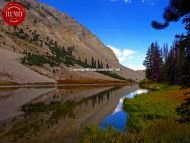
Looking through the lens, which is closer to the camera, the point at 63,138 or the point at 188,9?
the point at 188,9

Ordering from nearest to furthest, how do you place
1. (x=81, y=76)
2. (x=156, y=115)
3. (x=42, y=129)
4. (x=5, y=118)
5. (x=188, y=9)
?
(x=188, y=9), (x=42, y=129), (x=156, y=115), (x=5, y=118), (x=81, y=76)

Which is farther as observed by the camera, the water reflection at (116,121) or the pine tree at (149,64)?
the pine tree at (149,64)

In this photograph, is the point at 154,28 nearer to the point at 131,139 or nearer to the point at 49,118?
the point at 131,139

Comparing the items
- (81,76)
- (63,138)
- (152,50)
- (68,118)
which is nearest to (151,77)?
(152,50)

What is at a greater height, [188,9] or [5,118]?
[188,9]

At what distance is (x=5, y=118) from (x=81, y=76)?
544 ft

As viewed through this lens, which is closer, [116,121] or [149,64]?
[116,121]

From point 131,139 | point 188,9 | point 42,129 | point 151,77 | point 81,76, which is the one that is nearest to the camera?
point 188,9

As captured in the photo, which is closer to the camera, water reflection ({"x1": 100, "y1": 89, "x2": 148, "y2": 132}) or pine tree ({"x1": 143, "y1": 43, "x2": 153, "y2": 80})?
water reflection ({"x1": 100, "y1": 89, "x2": 148, "y2": 132})

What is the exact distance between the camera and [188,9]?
12.7m

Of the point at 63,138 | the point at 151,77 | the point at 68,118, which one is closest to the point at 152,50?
the point at 151,77

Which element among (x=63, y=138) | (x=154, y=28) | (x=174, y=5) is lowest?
(x=63, y=138)

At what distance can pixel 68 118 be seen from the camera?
29.4m

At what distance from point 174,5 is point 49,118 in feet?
61.1
